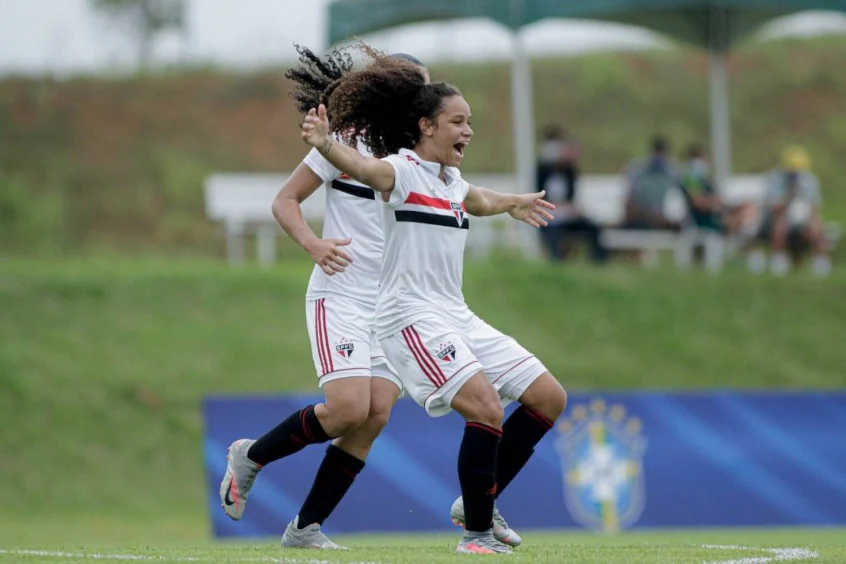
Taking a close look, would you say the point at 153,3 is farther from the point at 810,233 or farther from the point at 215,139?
the point at 810,233

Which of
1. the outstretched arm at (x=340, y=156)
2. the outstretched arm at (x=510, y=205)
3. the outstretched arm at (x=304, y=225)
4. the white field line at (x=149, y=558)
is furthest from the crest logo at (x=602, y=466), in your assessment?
the outstretched arm at (x=340, y=156)

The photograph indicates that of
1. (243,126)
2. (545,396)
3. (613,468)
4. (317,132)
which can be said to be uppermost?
(317,132)

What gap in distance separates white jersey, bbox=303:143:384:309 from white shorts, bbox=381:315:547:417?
572mm

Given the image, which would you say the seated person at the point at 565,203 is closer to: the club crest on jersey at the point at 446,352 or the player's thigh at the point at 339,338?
the player's thigh at the point at 339,338

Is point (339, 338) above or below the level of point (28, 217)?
above

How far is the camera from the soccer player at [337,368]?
7.20m

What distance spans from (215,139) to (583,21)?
14.6m

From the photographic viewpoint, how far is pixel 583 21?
19.7 metres

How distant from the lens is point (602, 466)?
41.2ft

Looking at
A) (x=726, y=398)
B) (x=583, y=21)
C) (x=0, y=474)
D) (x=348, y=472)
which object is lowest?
(x=0, y=474)

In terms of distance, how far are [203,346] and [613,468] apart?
288 inches

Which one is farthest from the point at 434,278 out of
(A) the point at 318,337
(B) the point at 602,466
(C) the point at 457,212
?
(B) the point at 602,466

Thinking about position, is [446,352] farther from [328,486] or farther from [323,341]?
[328,486]

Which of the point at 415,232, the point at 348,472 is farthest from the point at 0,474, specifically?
the point at 415,232
